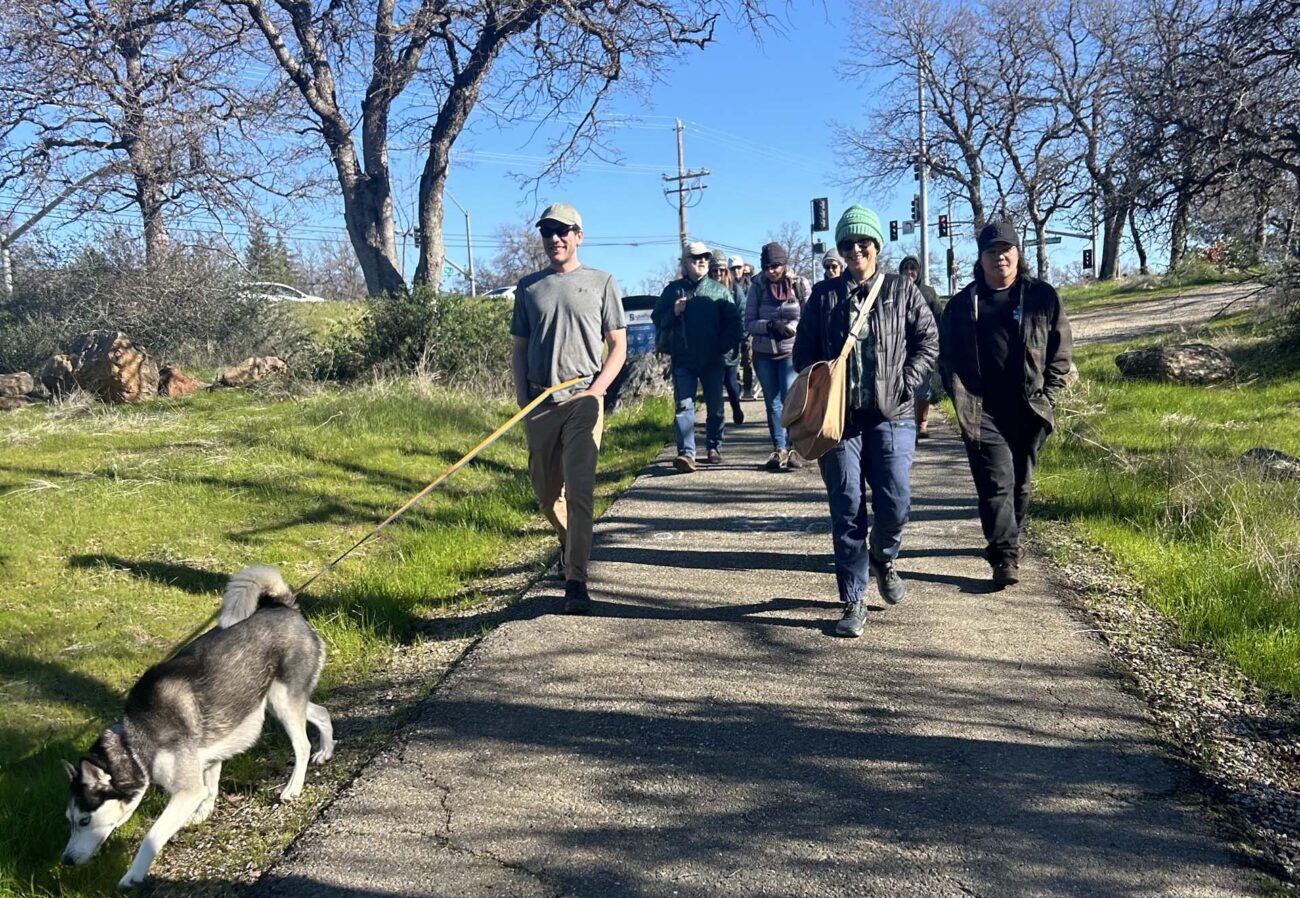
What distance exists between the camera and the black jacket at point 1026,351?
5012 mm

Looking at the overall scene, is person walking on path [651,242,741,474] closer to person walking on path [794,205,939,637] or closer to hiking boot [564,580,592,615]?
hiking boot [564,580,592,615]

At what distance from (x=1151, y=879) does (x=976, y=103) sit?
40.9 meters

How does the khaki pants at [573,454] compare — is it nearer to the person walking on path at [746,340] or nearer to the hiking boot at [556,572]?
the hiking boot at [556,572]

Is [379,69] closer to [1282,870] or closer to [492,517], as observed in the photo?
[492,517]

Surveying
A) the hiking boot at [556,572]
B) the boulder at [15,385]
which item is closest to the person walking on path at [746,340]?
the hiking boot at [556,572]

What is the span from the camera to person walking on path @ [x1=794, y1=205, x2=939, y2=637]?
454 cm

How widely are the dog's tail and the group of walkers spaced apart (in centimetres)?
168

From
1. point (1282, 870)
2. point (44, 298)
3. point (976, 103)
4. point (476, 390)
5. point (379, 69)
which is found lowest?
point (1282, 870)

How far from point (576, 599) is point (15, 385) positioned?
1209 centimetres

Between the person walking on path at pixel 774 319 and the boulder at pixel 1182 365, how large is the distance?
5.60m

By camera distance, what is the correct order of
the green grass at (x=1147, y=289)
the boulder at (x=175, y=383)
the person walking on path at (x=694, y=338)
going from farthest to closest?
the green grass at (x=1147, y=289), the boulder at (x=175, y=383), the person walking on path at (x=694, y=338)

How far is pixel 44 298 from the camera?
52.6 feet

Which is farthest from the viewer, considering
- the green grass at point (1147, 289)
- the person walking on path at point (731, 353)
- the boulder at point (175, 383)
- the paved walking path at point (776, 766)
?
the green grass at point (1147, 289)

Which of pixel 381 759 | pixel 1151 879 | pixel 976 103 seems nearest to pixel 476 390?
pixel 381 759
